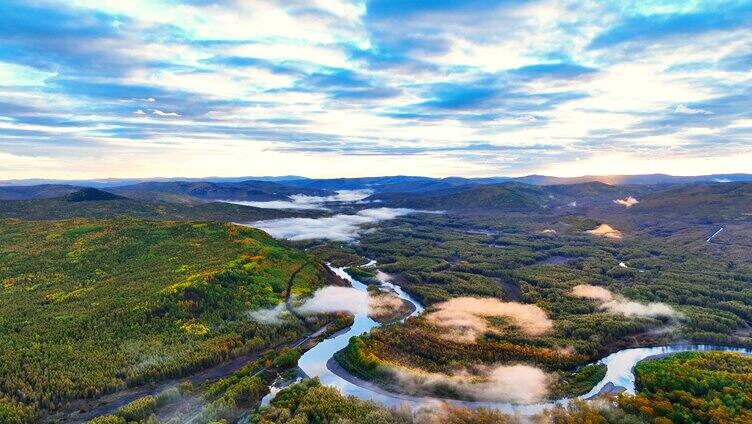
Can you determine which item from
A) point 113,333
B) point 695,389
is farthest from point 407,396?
point 113,333

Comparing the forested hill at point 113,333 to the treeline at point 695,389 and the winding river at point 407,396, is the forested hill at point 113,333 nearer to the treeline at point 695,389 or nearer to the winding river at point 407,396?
the winding river at point 407,396

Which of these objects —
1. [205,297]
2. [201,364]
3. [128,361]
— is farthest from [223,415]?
[205,297]

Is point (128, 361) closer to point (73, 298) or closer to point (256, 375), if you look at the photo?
point (256, 375)

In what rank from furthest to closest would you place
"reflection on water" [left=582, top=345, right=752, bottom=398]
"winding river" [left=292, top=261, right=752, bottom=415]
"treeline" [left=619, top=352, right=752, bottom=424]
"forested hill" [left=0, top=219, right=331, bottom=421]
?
"reflection on water" [left=582, top=345, right=752, bottom=398]
"forested hill" [left=0, top=219, right=331, bottom=421]
"winding river" [left=292, top=261, right=752, bottom=415]
"treeline" [left=619, top=352, right=752, bottom=424]

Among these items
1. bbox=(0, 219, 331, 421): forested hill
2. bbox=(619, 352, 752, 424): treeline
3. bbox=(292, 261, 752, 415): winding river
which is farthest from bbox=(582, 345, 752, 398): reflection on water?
bbox=(0, 219, 331, 421): forested hill

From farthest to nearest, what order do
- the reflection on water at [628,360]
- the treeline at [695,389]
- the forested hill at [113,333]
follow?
the reflection on water at [628,360] → the forested hill at [113,333] → the treeline at [695,389]

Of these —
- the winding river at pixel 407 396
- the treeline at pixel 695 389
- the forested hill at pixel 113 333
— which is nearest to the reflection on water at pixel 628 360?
the winding river at pixel 407 396

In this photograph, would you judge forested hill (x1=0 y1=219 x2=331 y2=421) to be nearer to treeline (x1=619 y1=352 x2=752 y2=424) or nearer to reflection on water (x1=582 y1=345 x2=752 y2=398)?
reflection on water (x1=582 y1=345 x2=752 y2=398)

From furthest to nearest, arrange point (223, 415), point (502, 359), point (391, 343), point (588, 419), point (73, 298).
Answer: point (73, 298)
point (391, 343)
point (502, 359)
point (223, 415)
point (588, 419)

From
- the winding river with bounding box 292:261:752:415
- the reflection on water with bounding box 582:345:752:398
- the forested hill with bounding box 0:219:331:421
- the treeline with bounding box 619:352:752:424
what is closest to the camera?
the treeline with bounding box 619:352:752:424
